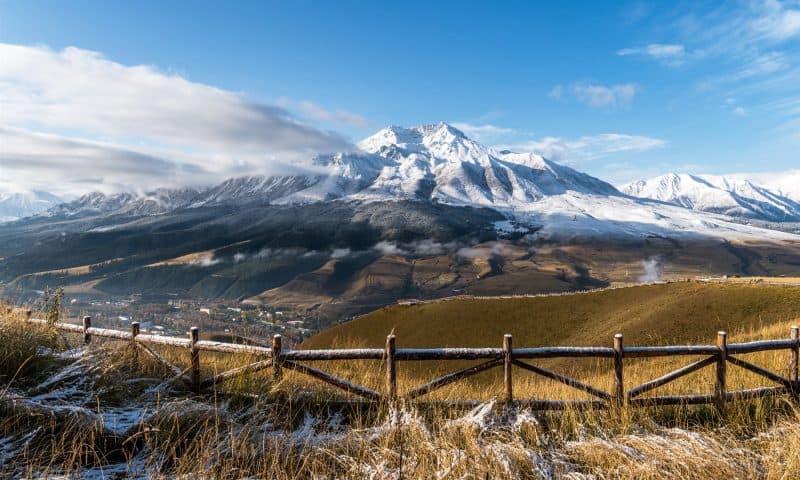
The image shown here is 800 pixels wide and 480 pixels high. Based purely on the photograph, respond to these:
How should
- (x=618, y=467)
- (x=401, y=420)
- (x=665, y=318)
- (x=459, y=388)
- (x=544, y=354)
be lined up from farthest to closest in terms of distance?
(x=665, y=318) → (x=459, y=388) → (x=544, y=354) → (x=401, y=420) → (x=618, y=467)

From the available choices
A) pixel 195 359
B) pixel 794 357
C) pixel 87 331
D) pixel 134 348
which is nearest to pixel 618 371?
pixel 794 357

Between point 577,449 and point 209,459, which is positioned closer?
point 209,459

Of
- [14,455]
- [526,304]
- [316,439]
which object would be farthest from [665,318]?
[14,455]

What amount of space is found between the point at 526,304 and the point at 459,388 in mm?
36928

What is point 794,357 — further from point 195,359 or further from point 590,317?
point 590,317

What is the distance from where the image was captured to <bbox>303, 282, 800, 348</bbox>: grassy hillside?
1233 inches

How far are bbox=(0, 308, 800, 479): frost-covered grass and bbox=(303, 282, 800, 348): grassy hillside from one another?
2209 cm

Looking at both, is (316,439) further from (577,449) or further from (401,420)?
(577,449)

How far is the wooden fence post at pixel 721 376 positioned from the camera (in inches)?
337

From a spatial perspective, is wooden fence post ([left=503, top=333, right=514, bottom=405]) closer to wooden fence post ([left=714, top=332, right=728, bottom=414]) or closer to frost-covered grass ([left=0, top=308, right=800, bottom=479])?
frost-covered grass ([left=0, top=308, right=800, bottom=479])

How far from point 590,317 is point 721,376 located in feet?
107

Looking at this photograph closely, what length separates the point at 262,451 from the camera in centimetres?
599

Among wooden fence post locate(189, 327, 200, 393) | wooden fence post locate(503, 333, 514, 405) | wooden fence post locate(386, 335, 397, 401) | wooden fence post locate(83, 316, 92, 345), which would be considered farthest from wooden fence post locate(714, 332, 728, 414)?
wooden fence post locate(83, 316, 92, 345)

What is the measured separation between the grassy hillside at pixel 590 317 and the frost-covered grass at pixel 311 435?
2209cm
